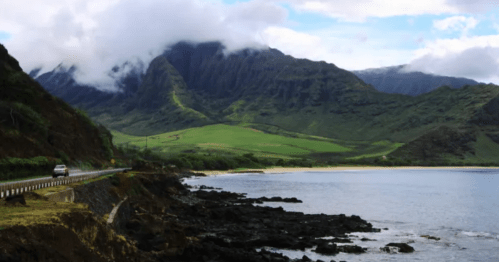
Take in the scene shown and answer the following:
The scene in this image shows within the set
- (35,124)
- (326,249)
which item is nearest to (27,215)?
(326,249)

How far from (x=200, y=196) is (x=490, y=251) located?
55669 mm

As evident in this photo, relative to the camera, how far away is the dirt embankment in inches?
733

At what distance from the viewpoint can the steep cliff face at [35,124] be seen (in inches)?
3177

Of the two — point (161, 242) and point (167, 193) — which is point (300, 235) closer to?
point (161, 242)

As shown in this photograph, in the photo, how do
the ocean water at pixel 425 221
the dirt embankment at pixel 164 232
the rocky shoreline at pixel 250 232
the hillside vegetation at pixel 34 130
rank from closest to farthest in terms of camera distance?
1. the dirt embankment at pixel 164 232
2. the rocky shoreline at pixel 250 232
3. the ocean water at pixel 425 221
4. the hillside vegetation at pixel 34 130

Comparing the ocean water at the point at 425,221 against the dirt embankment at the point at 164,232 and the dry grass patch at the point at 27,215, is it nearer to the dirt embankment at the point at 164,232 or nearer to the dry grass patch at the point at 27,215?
the dirt embankment at the point at 164,232

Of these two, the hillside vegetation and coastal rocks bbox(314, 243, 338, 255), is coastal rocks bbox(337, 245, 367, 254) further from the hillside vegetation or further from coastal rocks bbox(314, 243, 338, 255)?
the hillside vegetation

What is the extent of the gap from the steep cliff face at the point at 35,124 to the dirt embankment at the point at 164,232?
818 inches

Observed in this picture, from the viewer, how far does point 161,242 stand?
119 feet

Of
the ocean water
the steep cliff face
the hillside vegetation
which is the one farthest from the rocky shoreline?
the steep cliff face

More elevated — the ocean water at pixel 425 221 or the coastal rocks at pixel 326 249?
the coastal rocks at pixel 326 249

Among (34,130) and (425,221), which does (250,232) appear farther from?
(34,130)

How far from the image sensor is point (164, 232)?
39.6 meters

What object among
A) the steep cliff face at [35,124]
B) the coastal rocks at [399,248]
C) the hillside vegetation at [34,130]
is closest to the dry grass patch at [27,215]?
the coastal rocks at [399,248]
